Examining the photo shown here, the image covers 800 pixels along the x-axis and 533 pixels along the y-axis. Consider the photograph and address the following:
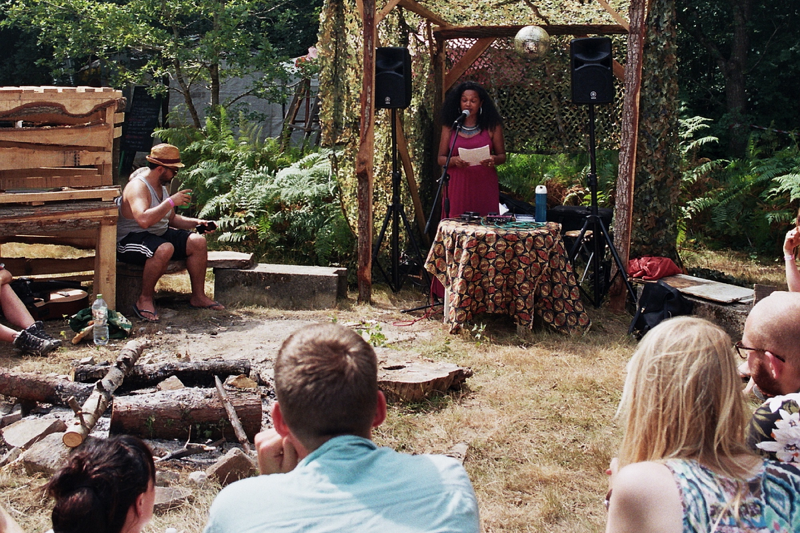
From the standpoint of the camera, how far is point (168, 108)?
47.2 feet

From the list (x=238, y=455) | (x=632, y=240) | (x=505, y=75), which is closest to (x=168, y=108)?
(x=505, y=75)

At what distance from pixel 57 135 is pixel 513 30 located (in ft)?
15.1

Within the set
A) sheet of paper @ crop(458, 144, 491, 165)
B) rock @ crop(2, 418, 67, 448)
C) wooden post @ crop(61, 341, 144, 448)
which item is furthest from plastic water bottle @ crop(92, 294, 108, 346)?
sheet of paper @ crop(458, 144, 491, 165)

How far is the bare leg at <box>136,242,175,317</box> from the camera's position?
6.47 metres

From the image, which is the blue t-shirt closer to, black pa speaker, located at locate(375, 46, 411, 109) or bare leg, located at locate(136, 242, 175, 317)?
bare leg, located at locate(136, 242, 175, 317)

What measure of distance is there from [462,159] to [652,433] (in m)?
5.32

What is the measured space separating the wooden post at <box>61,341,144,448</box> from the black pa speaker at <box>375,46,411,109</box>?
3338 millimetres

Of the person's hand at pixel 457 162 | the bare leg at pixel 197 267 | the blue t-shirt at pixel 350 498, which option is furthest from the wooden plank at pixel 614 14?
the blue t-shirt at pixel 350 498

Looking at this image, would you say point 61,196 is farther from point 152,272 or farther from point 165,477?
point 165,477

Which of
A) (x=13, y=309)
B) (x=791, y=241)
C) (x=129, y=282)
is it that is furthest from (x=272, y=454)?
(x=129, y=282)

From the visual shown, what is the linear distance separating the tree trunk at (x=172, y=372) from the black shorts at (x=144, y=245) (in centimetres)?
188

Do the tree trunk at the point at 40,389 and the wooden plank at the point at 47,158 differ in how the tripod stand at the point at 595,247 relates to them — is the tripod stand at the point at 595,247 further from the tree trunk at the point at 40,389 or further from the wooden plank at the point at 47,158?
the tree trunk at the point at 40,389

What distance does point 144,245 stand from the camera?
6.53 meters

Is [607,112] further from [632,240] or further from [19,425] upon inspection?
[19,425]
